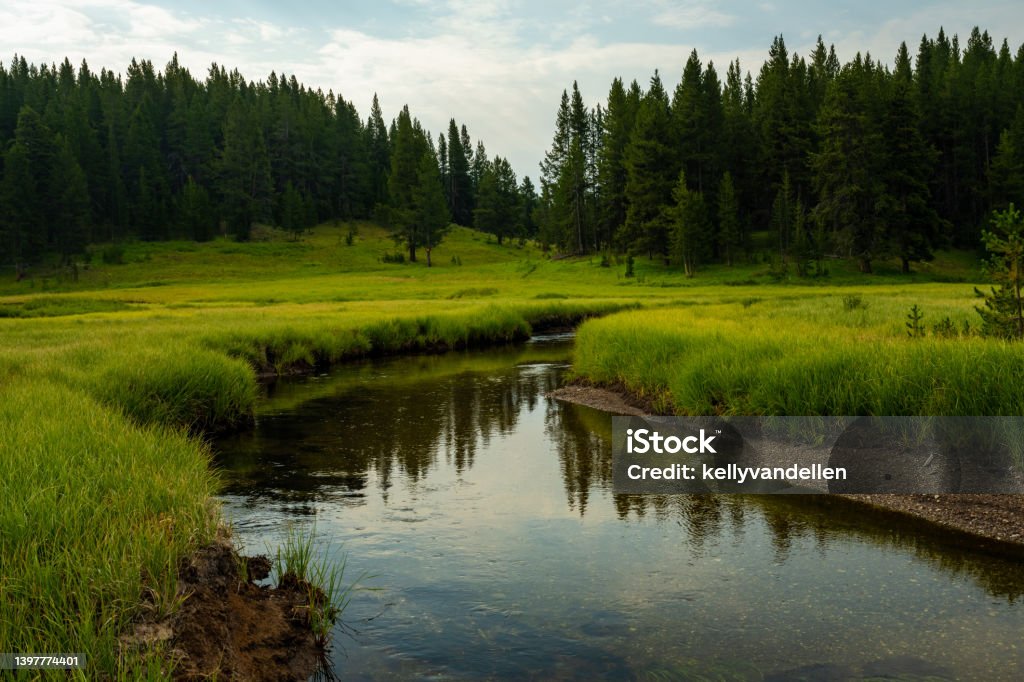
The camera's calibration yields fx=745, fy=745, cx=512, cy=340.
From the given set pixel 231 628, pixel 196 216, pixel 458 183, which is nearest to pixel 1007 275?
pixel 231 628

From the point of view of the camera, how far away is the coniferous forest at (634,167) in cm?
7088

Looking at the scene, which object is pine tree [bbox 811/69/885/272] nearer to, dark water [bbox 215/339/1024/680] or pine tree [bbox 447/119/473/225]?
dark water [bbox 215/339/1024/680]

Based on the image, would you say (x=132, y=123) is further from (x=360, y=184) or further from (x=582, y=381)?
(x=582, y=381)

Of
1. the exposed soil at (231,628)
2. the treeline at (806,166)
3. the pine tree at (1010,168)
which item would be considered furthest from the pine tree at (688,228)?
the exposed soil at (231,628)

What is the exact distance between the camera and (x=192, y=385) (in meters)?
16.8

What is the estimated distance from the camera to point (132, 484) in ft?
25.4

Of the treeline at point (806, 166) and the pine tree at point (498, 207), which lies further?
the pine tree at point (498, 207)

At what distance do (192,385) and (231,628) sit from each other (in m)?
11.5

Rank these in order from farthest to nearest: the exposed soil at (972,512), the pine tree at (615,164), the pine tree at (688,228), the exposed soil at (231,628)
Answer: the pine tree at (615,164) → the pine tree at (688,228) → the exposed soil at (972,512) → the exposed soil at (231,628)

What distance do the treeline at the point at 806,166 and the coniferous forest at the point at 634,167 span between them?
235 millimetres

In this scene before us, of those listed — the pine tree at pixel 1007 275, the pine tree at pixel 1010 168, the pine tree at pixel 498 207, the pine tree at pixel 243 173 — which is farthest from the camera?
the pine tree at pixel 498 207

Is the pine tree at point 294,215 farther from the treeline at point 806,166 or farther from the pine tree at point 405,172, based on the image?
the treeline at point 806,166

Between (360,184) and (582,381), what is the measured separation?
120 meters

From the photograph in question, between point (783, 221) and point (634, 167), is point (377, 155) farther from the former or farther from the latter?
point (783, 221)
